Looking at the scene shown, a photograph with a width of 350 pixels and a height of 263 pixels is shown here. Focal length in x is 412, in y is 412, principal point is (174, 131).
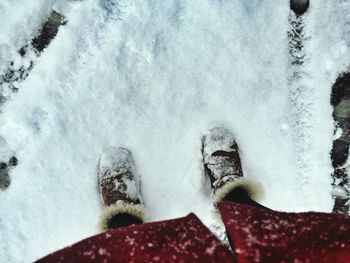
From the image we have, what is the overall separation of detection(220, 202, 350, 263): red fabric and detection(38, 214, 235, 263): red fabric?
49mm

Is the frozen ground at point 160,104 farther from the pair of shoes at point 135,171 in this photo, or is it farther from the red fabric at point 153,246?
the red fabric at point 153,246

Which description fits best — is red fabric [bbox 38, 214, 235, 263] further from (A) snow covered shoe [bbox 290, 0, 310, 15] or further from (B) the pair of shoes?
(A) snow covered shoe [bbox 290, 0, 310, 15]

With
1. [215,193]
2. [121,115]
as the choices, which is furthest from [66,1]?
[215,193]

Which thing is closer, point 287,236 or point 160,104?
point 287,236

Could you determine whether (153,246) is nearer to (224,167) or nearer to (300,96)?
(224,167)

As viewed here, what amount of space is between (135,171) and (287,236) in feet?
2.54

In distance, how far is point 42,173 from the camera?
1.42 metres

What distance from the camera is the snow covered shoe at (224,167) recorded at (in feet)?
4.23

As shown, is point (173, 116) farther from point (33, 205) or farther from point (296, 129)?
point (33, 205)

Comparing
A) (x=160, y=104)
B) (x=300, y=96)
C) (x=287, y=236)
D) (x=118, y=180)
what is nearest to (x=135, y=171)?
(x=118, y=180)

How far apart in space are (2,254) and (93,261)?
80cm

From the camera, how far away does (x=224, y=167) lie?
4.58 feet

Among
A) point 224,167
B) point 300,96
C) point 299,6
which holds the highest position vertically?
point 299,6

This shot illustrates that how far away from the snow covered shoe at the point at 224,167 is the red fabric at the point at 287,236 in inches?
17.0
